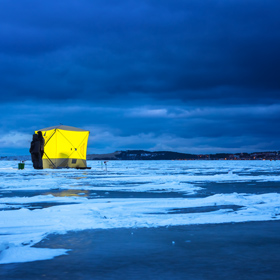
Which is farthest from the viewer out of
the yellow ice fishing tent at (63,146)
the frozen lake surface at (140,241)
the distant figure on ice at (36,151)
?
the yellow ice fishing tent at (63,146)

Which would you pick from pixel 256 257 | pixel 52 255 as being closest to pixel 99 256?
pixel 52 255

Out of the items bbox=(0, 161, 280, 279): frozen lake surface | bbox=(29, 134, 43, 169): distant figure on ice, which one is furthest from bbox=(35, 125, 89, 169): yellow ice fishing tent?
bbox=(0, 161, 280, 279): frozen lake surface

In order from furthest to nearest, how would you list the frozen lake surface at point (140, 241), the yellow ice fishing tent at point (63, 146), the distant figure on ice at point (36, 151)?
the yellow ice fishing tent at point (63, 146) → the distant figure on ice at point (36, 151) → the frozen lake surface at point (140, 241)

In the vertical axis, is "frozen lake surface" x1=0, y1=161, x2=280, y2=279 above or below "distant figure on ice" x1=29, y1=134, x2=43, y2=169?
below

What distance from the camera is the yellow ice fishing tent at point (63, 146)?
167ft

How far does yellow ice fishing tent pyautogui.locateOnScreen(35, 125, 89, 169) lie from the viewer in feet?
167

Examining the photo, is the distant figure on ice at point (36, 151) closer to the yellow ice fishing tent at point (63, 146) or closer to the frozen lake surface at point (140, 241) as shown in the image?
the yellow ice fishing tent at point (63, 146)

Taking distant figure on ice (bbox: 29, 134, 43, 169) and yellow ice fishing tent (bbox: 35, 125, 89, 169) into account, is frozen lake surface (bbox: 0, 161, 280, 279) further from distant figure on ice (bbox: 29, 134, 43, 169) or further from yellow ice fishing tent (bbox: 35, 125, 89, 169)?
yellow ice fishing tent (bbox: 35, 125, 89, 169)

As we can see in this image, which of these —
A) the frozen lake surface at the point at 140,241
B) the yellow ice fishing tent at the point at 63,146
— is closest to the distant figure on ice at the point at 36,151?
the yellow ice fishing tent at the point at 63,146

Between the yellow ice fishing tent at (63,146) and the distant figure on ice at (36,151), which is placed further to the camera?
the yellow ice fishing tent at (63,146)

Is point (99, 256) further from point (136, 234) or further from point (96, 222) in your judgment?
point (96, 222)

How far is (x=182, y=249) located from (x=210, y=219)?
3259 millimetres

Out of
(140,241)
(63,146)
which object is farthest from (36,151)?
(140,241)

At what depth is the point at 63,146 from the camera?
51.3m
